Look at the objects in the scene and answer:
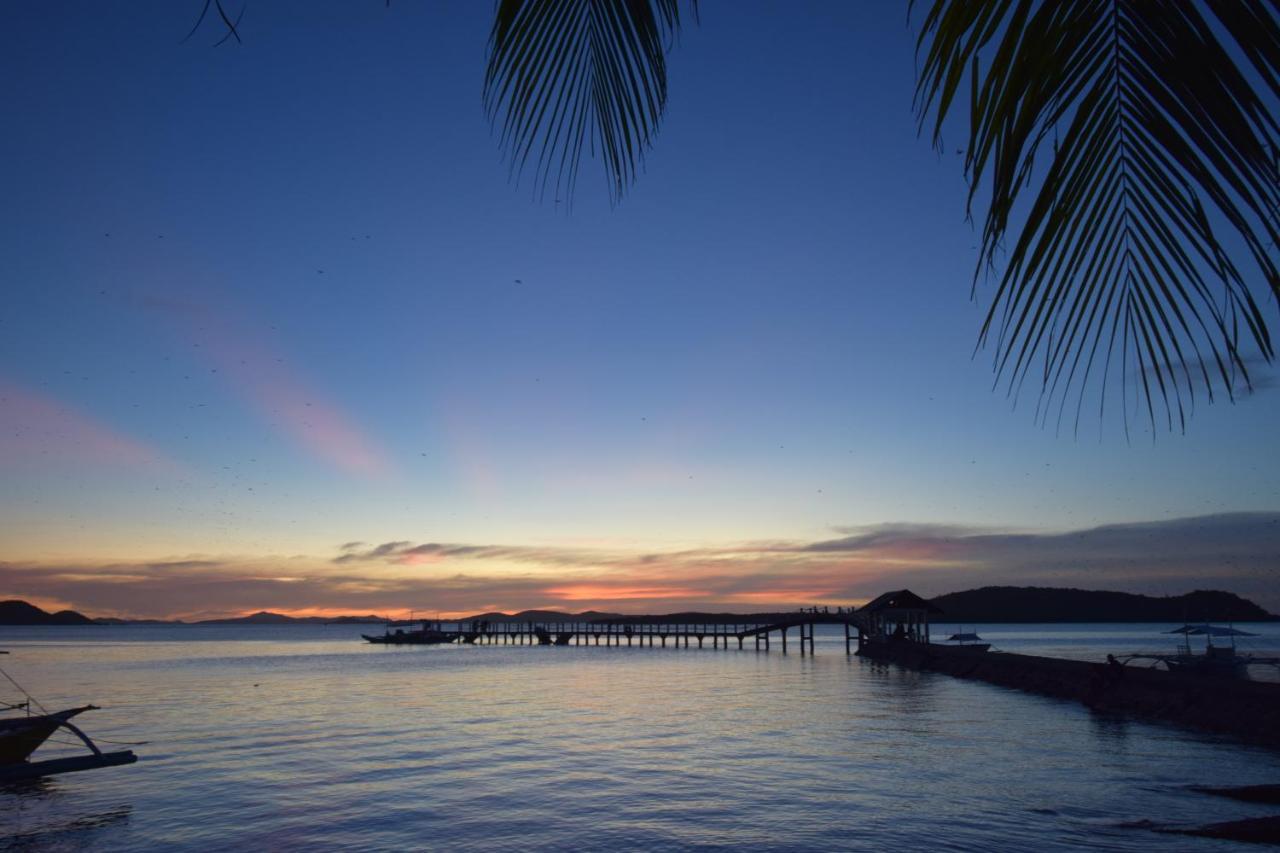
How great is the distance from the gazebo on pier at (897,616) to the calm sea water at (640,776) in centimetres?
1574

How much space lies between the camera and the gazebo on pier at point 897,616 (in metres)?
56.2

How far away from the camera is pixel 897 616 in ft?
204

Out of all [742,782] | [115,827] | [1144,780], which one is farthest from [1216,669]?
[115,827]

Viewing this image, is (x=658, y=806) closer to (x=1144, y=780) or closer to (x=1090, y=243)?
(x=1144, y=780)

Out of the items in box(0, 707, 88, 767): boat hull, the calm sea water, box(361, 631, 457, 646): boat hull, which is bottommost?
box(361, 631, 457, 646): boat hull

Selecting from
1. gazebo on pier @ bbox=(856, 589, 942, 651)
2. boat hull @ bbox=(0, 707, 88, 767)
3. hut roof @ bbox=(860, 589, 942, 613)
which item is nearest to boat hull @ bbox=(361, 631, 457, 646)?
gazebo on pier @ bbox=(856, 589, 942, 651)

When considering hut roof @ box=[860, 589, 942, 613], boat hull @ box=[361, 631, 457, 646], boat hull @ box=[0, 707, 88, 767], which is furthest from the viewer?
boat hull @ box=[361, 631, 457, 646]

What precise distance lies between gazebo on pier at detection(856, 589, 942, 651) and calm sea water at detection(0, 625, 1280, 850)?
1574cm

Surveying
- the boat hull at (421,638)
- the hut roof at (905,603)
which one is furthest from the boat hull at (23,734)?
the boat hull at (421,638)

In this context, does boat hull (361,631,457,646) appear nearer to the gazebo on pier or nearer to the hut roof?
the gazebo on pier

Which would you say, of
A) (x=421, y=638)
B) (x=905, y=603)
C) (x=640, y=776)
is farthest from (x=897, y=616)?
(x=421, y=638)

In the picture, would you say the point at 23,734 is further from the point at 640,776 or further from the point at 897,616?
the point at 897,616

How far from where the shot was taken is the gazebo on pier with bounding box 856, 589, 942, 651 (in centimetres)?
5616

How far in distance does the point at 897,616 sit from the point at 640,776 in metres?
45.7
